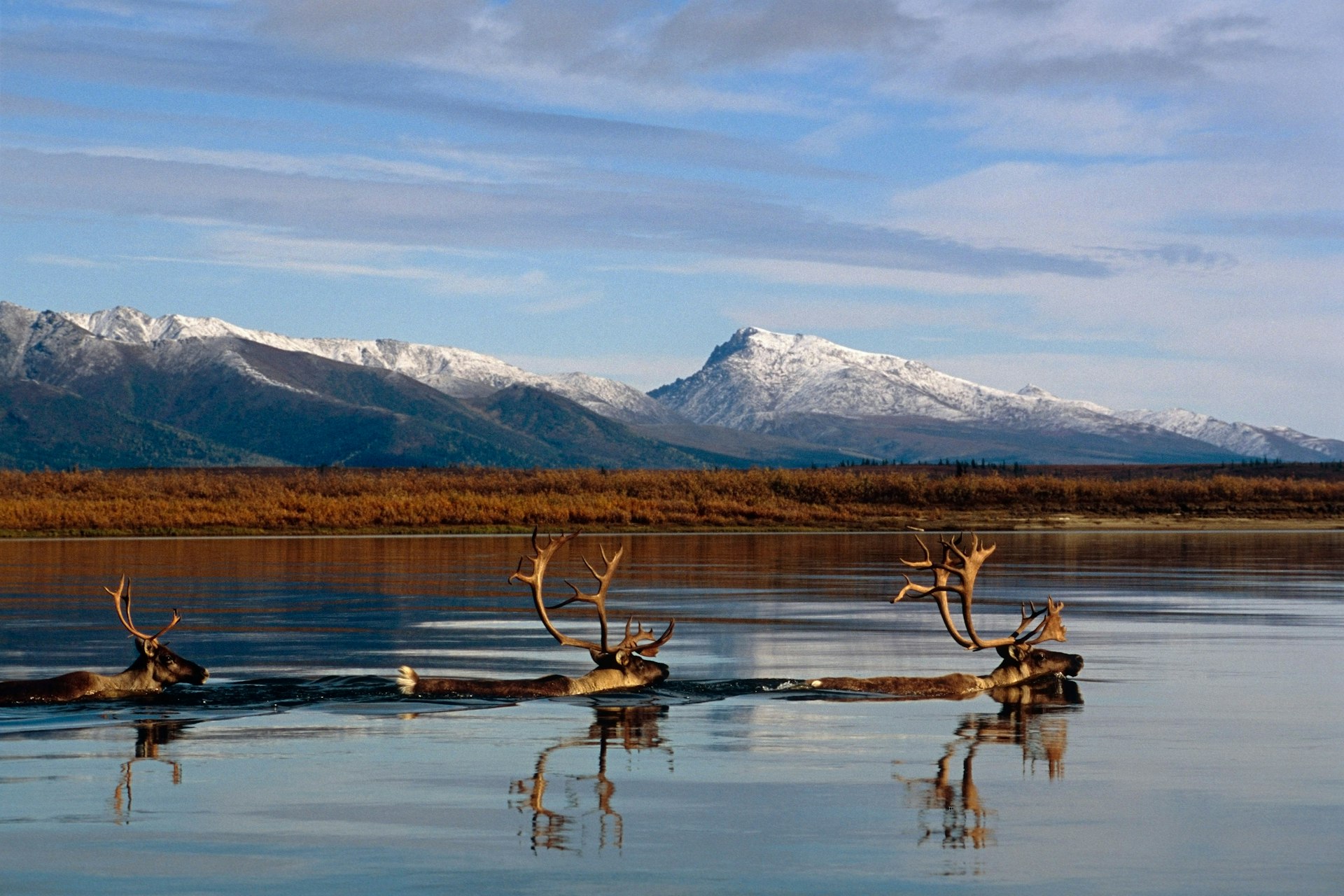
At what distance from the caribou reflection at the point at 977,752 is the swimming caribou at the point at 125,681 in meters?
8.93

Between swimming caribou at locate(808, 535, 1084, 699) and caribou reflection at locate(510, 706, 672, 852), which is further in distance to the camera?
swimming caribou at locate(808, 535, 1084, 699)

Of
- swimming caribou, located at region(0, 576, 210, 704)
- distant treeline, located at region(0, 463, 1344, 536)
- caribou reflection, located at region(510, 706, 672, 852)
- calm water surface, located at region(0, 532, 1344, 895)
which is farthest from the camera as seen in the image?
distant treeline, located at region(0, 463, 1344, 536)

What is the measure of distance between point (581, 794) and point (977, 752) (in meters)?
4.43

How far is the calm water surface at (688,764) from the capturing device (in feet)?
42.6

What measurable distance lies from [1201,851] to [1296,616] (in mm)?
23239

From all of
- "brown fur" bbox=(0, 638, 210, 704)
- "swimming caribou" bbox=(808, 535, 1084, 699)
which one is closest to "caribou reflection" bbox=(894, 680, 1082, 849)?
"swimming caribou" bbox=(808, 535, 1084, 699)

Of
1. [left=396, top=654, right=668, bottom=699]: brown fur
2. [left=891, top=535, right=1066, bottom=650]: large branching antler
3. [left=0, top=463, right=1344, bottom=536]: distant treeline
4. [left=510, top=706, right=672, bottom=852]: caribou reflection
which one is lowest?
[left=510, top=706, right=672, bottom=852]: caribou reflection

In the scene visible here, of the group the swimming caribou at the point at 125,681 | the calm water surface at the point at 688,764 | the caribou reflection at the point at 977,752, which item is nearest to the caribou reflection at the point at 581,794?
the calm water surface at the point at 688,764

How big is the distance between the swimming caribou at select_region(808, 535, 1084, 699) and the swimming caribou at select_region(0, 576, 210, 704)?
7.66m

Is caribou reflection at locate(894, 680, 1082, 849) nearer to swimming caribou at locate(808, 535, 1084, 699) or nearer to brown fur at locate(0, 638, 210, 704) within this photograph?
swimming caribou at locate(808, 535, 1084, 699)

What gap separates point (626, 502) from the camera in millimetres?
89000

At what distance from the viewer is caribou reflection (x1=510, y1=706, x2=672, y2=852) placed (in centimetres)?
1398

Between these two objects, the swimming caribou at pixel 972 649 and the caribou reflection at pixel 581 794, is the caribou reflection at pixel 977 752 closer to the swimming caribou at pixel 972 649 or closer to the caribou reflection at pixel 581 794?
the swimming caribou at pixel 972 649

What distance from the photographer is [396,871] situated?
12.8 meters
